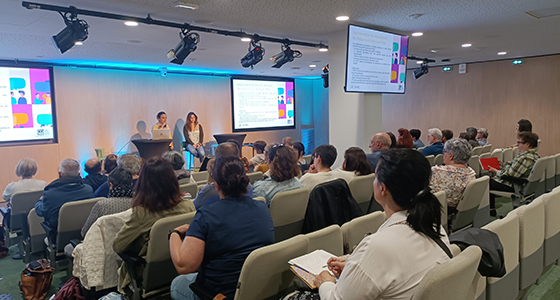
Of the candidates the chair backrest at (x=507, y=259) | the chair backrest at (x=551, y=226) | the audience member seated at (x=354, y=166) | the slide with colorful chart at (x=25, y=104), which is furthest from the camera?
the slide with colorful chart at (x=25, y=104)

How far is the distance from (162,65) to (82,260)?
770 cm

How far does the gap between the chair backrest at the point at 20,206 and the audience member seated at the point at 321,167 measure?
2.96 meters

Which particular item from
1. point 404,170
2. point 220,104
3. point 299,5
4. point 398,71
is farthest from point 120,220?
point 220,104

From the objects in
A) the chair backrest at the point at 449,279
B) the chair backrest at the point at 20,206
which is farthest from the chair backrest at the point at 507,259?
the chair backrest at the point at 20,206

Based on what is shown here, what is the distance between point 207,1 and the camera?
14.2 feet

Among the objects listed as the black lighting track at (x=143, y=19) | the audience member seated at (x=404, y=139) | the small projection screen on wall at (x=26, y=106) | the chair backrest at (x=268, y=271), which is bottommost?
A: the chair backrest at (x=268, y=271)

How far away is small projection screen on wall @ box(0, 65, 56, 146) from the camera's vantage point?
7.82 m

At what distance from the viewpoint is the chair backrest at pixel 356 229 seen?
2314 mm

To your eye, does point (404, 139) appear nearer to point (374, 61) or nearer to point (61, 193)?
point (374, 61)

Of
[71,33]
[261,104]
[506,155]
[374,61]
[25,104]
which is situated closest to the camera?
[71,33]

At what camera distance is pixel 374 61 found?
5691mm

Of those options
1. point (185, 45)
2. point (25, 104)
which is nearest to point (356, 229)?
point (185, 45)

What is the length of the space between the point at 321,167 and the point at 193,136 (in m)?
6.96

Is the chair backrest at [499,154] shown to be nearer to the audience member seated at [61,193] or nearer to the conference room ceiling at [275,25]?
the conference room ceiling at [275,25]
